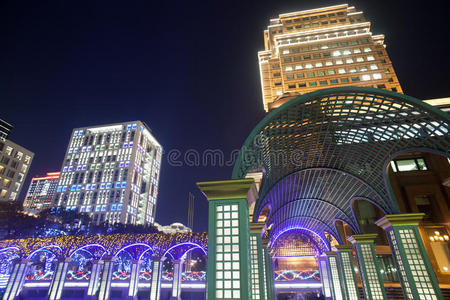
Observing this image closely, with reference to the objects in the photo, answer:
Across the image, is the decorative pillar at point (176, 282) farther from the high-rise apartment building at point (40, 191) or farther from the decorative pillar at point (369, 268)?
the high-rise apartment building at point (40, 191)

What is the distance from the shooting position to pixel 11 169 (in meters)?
64.4

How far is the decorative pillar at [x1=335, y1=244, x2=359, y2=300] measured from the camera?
67.4 ft

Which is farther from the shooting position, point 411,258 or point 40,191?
point 40,191

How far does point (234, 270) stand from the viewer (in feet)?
25.4

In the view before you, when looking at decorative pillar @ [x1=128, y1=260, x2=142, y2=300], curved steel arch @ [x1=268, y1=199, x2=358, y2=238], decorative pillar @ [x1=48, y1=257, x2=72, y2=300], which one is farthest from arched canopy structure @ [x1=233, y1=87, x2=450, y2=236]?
decorative pillar @ [x1=48, y1=257, x2=72, y2=300]

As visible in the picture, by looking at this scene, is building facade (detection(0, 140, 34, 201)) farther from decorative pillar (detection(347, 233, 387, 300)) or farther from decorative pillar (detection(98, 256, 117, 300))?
decorative pillar (detection(347, 233, 387, 300))

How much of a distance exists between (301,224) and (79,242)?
27658 mm

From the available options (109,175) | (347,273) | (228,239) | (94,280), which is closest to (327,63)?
(347,273)

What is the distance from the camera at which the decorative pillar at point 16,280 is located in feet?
87.1

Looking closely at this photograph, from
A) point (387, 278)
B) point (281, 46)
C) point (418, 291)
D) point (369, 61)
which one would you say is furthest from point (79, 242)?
point (369, 61)

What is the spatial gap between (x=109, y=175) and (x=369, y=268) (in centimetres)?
8330

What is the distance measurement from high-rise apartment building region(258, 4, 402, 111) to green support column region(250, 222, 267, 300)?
3050 centimetres

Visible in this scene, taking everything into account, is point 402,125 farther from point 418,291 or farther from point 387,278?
point 387,278

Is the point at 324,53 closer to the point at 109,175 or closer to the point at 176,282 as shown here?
the point at 176,282
